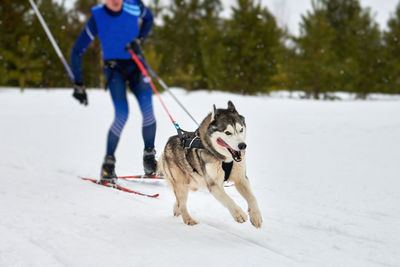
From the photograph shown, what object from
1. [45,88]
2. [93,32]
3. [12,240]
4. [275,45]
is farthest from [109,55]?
[45,88]

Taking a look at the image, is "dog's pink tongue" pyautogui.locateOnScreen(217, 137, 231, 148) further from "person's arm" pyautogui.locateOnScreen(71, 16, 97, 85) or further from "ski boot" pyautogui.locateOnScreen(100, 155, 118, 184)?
"person's arm" pyautogui.locateOnScreen(71, 16, 97, 85)

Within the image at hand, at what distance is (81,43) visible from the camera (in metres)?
4.43

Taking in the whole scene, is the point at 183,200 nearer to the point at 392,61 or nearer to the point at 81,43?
the point at 81,43

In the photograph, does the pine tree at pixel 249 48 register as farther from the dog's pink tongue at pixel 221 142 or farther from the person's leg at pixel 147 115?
the dog's pink tongue at pixel 221 142

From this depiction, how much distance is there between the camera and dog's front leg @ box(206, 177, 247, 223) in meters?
2.77

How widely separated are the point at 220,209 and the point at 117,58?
2.27m

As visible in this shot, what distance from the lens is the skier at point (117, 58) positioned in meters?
4.22

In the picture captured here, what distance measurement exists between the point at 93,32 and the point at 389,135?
20.1 ft

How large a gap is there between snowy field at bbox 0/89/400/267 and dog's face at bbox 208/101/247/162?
2.40 feet

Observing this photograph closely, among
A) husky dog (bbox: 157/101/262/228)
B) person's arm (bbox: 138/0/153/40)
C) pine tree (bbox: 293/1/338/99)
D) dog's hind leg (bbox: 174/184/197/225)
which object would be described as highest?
pine tree (bbox: 293/1/338/99)

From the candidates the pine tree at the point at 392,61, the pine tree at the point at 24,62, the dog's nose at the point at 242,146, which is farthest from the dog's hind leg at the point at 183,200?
the pine tree at the point at 24,62

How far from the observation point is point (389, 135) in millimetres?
7172

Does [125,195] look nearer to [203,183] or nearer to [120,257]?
[203,183]

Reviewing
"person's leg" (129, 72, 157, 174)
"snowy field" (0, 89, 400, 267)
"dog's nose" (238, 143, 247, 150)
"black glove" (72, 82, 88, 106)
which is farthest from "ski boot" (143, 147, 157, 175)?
"dog's nose" (238, 143, 247, 150)
